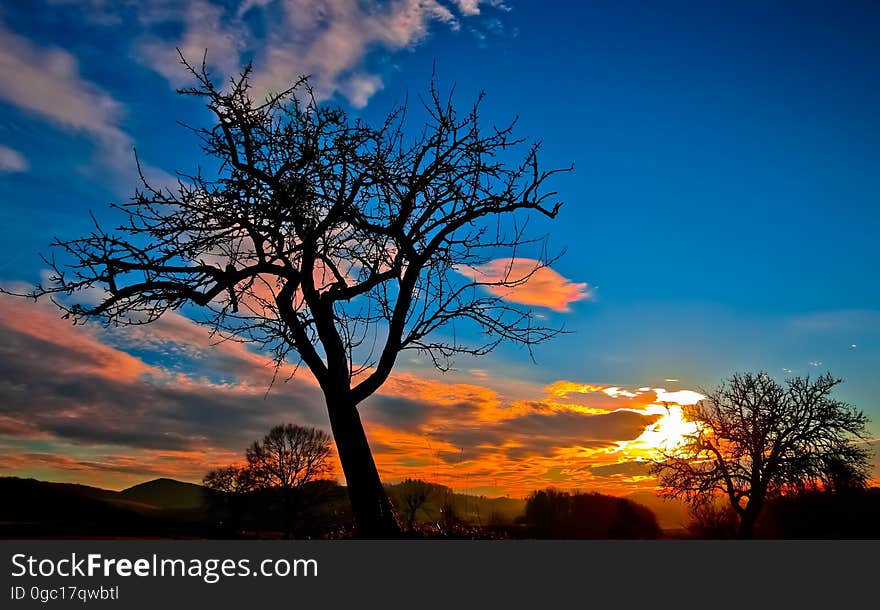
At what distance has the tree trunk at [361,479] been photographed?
8797 millimetres

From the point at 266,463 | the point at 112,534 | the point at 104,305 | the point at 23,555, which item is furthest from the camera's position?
the point at 266,463

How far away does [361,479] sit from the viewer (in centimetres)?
891

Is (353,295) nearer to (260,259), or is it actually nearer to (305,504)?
(260,259)

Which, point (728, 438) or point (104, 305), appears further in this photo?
point (728, 438)

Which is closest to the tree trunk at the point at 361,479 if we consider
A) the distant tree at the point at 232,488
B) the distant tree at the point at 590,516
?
the distant tree at the point at 590,516

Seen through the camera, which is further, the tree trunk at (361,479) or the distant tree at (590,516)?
the distant tree at (590,516)

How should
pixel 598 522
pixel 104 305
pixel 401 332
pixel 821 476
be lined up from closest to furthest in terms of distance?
pixel 104 305 < pixel 401 332 < pixel 598 522 < pixel 821 476

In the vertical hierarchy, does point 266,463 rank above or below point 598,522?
above

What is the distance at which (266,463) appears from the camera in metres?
19.7

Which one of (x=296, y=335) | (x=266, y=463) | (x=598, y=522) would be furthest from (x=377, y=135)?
(x=598, y=522)

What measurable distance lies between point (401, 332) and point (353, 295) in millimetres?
1066

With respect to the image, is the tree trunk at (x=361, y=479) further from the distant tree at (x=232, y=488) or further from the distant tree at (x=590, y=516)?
the distant tree at (x=232, y=488)

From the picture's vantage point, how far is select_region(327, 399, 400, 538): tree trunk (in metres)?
8.80

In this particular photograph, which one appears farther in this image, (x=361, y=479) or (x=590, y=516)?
(x=590, y=516)
